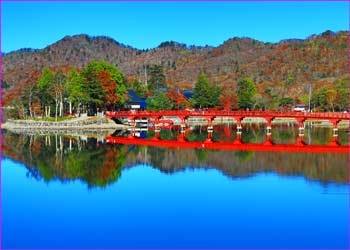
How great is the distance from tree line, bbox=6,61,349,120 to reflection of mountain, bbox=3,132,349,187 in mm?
17073

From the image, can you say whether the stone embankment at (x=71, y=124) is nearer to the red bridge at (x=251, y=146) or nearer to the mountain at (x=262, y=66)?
the red bridge at (x=251, y=146)

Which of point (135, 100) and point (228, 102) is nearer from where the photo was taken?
point (135, 100)

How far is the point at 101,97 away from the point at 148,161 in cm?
2594

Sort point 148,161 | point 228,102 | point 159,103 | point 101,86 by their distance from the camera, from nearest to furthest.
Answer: point 148,161 < point 101,86 < point 159,103 < point 228,102

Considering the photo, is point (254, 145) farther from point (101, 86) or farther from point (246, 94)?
point (246, 94)

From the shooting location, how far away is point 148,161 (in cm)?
A: 3152

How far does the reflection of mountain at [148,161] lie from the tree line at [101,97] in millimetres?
17073

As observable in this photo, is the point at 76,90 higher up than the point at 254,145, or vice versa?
the point at 76,90

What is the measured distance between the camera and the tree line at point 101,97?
5528cm

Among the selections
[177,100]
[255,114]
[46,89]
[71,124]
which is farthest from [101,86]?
[177,100]

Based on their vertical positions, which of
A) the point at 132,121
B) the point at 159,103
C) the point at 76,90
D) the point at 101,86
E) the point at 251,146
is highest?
the point at 101,86

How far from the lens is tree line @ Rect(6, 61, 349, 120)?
55281 mm

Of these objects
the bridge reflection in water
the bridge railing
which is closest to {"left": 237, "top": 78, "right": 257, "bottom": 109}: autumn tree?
the bridge railing

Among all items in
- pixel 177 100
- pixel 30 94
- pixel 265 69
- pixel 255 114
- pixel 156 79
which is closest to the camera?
pixel 255 114
